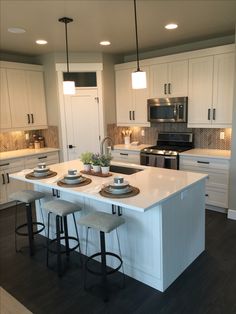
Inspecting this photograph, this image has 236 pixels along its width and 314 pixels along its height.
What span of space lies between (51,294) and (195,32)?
13.1 ft

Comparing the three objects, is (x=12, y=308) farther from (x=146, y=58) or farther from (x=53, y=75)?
(x=146, y=58)

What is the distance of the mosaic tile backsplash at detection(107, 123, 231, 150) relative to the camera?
4.68 meters

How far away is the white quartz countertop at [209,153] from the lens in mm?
4159

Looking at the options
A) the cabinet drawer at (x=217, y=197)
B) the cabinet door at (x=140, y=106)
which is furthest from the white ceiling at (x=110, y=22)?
the cabinet drawer at (x=217, y=197)

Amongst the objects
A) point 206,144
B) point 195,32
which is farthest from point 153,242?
point 195,32

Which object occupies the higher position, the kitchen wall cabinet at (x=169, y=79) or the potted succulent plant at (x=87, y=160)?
the kitchen wall cabinet at (x=169, y=79)

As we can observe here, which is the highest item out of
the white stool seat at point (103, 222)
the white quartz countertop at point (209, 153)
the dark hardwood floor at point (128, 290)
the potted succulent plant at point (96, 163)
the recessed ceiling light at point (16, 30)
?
the recessed ceiling light at point (16, 30)

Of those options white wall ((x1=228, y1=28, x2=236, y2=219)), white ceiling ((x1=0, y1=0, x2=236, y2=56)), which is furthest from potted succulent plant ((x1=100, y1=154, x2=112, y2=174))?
white wall ((x1=228, y1=28, x2=236, y2=219))

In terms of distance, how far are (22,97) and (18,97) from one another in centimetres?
8

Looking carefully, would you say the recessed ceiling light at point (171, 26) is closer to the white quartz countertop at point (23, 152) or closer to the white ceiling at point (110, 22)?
the white ceiling at point (110, 22)

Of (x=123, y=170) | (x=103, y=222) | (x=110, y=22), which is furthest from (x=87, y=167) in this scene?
(x=110, y=22)

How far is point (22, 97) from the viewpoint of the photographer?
5199 mm

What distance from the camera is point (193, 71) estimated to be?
14.7 ft

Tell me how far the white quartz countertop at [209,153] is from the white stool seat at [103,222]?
2239 mm
